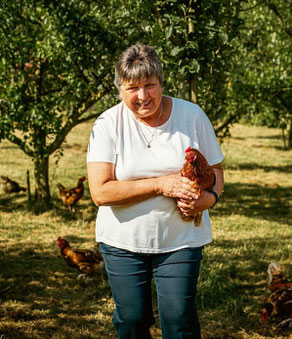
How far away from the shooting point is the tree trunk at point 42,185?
8.08 meters

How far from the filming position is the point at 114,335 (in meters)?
3.94

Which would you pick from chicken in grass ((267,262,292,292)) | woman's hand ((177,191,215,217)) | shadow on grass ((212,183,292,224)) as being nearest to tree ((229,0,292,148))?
shadow on grass ((212,183,292,224))

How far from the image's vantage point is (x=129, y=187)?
2342 millimetres

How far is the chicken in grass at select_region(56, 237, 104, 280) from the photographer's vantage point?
16.8 feet

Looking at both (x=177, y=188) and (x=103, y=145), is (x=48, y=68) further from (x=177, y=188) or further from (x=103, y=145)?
(x=177, y=188)

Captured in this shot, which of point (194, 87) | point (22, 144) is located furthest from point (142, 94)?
point (22, 144)

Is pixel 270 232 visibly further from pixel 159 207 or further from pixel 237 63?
pixel 159 207

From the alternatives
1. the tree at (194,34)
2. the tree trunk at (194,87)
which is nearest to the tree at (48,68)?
the tree at (194,34)

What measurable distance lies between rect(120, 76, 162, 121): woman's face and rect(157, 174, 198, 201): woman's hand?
371 millimetres

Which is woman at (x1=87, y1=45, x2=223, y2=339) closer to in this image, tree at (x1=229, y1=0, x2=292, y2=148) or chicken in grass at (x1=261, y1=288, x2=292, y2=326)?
chicken in grass at (x1=261, y1=288, x2=292, y2=326)

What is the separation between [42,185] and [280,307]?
5.32m

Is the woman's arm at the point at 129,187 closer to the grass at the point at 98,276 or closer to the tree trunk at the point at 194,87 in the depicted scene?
the grass at the point at 98,276

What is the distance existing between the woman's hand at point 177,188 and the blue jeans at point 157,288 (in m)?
0.30

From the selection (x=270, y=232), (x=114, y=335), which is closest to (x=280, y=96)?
(x=270, y=232)
